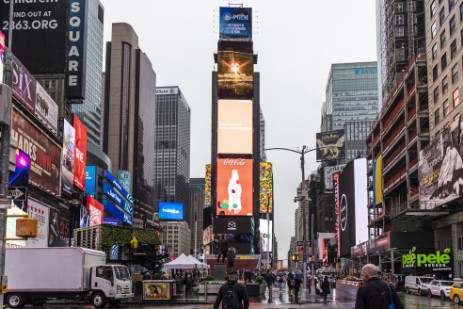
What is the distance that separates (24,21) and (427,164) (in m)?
49.7

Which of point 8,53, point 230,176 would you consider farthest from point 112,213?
point 8,53

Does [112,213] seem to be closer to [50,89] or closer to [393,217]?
[50,89]

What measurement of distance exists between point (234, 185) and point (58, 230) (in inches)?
2301

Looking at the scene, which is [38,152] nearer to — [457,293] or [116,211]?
[457,293]

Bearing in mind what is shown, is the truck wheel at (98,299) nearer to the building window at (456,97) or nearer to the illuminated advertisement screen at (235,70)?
the building window at (456,97)

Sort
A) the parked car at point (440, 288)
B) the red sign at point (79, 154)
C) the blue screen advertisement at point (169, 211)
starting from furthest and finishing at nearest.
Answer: the blue screen advertisement at point (169, 211) < the red sign at point (79, 154) < the parked car at point (440, 288)

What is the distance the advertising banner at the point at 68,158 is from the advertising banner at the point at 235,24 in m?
57.5

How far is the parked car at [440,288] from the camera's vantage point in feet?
138

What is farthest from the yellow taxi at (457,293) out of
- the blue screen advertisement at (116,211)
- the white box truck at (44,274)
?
the blue screen advertisement at (116,211)

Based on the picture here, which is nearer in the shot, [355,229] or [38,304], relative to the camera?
[38,304]

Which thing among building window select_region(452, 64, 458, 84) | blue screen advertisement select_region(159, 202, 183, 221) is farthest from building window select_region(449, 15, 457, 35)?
blue screen advertisement select_region(159, 202, 183, 221)

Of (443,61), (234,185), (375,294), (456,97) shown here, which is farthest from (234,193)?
(375,294)

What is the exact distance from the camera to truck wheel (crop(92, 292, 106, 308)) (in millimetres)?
32375

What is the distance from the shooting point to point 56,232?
65375 mm
